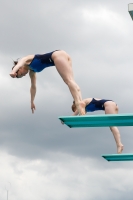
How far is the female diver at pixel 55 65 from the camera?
1512 centimetres

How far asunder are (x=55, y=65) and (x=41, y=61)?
1.67 ft

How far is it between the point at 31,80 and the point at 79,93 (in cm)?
198

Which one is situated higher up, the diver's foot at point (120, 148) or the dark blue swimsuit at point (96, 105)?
the dark blue swimsuit at point (96, 105)

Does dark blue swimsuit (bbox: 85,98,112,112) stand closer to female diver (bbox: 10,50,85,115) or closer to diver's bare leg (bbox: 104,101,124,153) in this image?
diver's bare leg (bbox: 104,101,124,153)

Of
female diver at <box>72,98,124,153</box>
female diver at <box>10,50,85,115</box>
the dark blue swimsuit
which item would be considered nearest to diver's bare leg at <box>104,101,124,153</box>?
female diver at <box>72,98,124,153</box>

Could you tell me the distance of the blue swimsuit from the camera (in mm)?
15578

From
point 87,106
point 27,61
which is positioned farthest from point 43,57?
point 87,106

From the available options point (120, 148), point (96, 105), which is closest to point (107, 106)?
point (96, 105)

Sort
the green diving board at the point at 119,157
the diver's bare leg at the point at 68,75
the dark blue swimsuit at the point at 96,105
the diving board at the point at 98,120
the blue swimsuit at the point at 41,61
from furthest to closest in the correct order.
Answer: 1. the dark blue swimsuit at the point at 96,105
2. the green diving board at the point at 119,157
3. the blue swimsuit at the point at 41,61
4. the diver's bare leg at the point at 68,75
5. the diving board at the point at 98,120

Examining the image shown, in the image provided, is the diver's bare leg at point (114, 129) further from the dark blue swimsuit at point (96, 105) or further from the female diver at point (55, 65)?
the female diver at point (55, 65)

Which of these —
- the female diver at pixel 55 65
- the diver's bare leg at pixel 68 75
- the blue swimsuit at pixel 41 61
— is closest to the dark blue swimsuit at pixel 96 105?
the female diver at pixel 55 65

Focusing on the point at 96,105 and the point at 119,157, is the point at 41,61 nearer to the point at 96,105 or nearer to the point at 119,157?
the point at 96,105

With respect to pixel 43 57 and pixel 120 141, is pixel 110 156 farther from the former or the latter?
pixel 43 57

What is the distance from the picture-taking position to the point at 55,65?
50.4 feet
